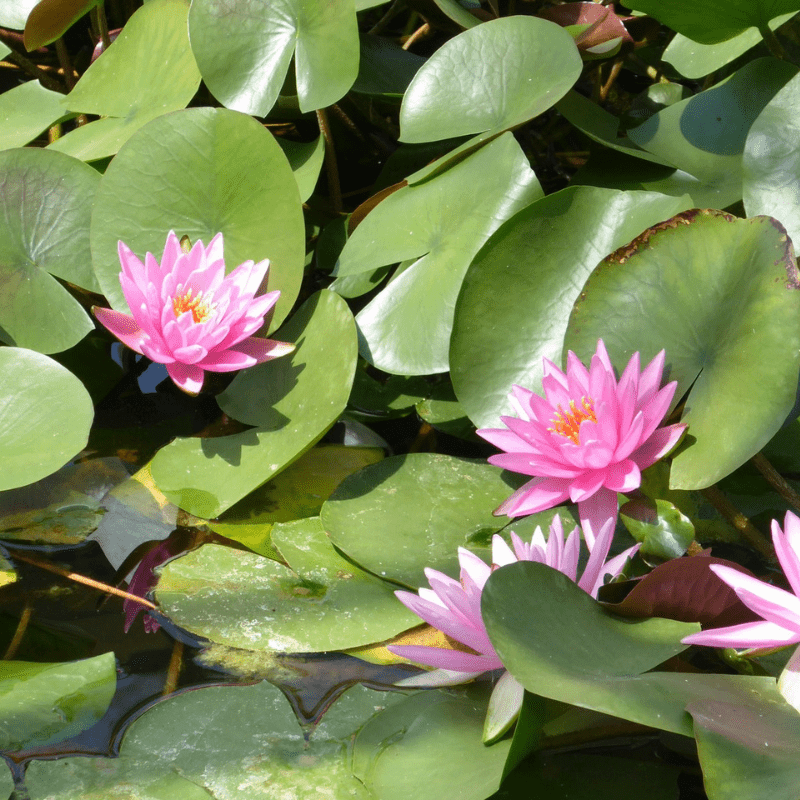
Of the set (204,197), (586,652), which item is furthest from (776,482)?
(204,197)

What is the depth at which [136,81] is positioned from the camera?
1.58 metres

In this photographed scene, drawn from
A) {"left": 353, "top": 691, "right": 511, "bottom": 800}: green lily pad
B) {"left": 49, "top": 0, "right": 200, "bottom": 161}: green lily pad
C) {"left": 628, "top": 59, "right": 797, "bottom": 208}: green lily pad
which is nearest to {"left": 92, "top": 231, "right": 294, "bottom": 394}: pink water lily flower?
{"left": 49, "top": 0, "right": 200, "bottom": 161}: green lily pad

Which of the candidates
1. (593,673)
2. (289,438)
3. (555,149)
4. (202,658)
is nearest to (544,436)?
(593,673)

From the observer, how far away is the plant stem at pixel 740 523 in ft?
3.49

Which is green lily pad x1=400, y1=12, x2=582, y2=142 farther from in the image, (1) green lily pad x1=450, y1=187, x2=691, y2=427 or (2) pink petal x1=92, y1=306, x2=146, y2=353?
(2) pink petal x1=92, y1=306, x2=146, y2=353

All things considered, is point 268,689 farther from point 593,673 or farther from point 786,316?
point 786,316

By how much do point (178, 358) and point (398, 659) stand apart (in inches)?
23.0

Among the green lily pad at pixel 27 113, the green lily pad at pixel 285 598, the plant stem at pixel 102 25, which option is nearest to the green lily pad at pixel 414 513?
the green lily pad at pixel 285 598

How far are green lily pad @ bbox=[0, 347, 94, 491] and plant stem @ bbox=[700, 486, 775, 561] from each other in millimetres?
913

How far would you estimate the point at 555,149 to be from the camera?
1.96 m

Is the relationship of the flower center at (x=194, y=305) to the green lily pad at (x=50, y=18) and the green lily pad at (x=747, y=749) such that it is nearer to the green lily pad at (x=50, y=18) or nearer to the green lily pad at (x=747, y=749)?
the green lily pad at (x=50, y=18)

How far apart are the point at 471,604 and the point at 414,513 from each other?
0.31m

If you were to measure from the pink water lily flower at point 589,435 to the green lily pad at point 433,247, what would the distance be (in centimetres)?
24

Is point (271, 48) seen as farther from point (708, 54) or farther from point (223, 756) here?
point (223, 756)
